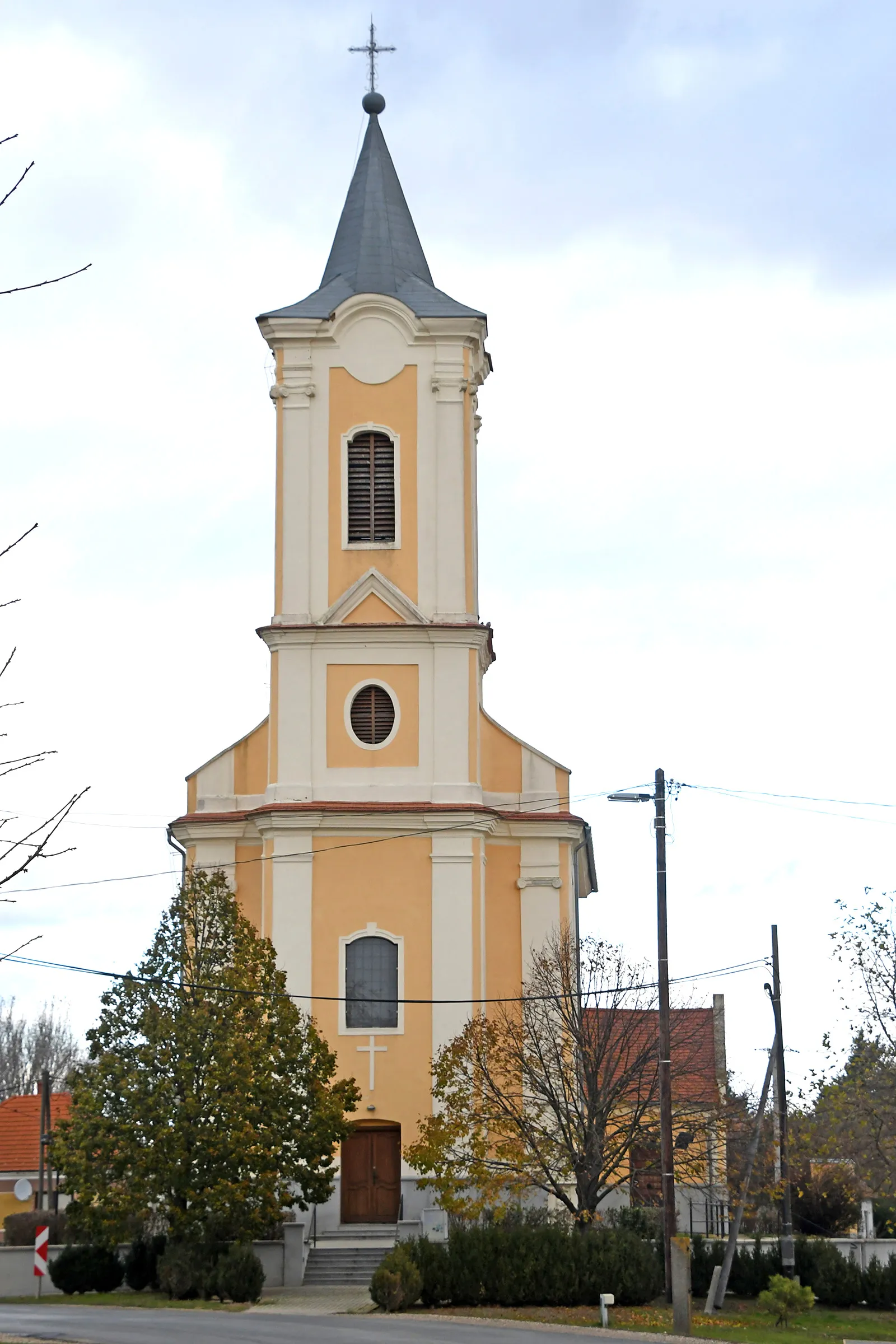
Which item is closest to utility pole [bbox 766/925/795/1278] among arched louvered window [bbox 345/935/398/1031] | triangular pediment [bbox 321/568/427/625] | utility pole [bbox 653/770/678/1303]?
utility pole [bbox 653/770/678/1303]

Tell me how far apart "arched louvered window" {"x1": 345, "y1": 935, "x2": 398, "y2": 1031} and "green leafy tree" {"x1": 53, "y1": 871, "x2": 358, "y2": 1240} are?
3.19 m

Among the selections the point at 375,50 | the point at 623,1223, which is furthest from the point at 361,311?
the point at 623,1223

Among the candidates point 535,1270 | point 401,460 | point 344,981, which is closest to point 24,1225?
point 344,981

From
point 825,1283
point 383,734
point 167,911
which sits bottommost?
point 825,1283

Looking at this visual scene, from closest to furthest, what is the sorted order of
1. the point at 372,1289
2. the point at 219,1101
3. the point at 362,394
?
the point at 372,1289 < the point at 219,1101 < the point at 362,394

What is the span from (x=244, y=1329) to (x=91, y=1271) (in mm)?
8813

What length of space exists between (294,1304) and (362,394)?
64.2 feet

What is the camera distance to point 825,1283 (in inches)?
1326

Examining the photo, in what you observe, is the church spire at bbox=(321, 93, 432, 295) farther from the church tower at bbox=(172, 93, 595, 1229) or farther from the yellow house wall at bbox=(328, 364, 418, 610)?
the yellow house wall at bbox=(328, 364, 418, 610)

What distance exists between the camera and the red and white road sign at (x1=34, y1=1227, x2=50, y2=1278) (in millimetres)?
32812

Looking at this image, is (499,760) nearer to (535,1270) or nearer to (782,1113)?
(782,1113)

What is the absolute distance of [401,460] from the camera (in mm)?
40750

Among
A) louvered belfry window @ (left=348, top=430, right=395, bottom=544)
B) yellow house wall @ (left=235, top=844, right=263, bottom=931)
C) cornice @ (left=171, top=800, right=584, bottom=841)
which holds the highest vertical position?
louvered belfry window @ (left=348, top=430, right=395, bottom=544)

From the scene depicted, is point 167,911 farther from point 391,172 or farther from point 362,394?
point 391,172
